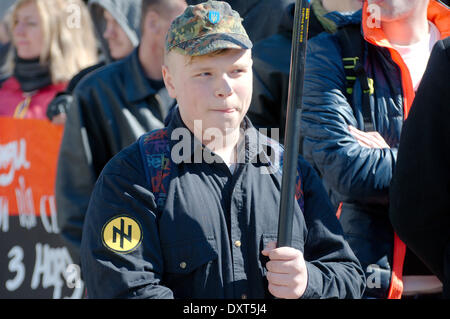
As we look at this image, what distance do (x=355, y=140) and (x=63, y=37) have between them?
9.03 feet

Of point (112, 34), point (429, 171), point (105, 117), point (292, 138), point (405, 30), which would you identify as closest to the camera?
point (292, 138)

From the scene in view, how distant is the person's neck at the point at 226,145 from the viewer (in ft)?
7.89

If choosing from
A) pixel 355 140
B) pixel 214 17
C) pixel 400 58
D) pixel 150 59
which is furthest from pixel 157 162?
pixel 150 59

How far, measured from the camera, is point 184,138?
2395 millimetres

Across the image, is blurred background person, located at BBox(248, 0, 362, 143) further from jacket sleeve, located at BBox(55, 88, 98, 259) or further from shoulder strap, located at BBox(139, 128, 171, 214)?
shoulder strap, located at BBox(139, 128, 171, 214)

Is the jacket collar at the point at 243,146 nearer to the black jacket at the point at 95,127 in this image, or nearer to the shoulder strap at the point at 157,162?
the shoulder strap at the point at 157,162

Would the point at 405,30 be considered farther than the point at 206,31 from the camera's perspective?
Yes

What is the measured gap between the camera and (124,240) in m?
2.21

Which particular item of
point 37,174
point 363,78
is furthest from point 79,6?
point 363,78

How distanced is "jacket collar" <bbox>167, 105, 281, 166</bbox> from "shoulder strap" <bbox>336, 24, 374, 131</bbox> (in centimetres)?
56

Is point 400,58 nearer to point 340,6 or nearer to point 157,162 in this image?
A: point 340,6

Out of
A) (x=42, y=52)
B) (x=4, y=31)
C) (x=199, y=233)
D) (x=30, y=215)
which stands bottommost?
(x=30, y=215)

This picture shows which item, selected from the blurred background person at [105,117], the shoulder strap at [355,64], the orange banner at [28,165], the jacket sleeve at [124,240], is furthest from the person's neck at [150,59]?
the jacket sleeve at [124,240]

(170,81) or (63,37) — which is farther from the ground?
(170,81)
